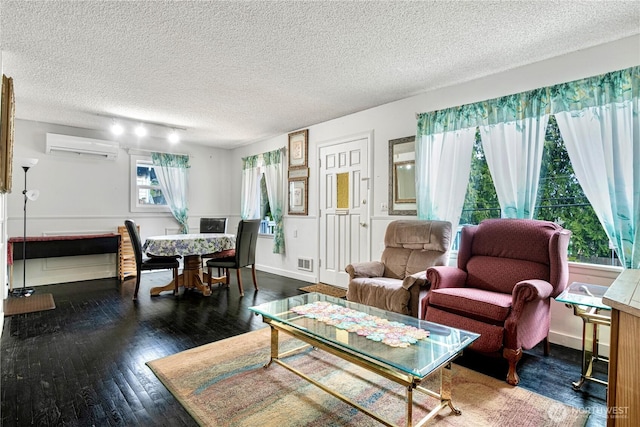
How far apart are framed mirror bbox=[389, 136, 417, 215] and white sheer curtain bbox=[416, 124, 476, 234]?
0.14m

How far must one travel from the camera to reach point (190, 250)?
3969 millimetres

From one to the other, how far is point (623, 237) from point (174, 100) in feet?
14.6

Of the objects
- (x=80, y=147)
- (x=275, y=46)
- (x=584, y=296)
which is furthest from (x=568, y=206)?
(x=80, y=147)

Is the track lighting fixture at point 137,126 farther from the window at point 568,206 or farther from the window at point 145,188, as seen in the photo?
the window at point 568,206

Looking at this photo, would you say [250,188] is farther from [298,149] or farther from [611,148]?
[611,148]

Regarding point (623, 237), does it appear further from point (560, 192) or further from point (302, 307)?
point (302, 307)

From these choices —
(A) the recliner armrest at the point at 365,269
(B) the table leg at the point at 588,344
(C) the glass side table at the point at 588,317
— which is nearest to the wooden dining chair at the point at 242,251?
(A) the recliner armrest at the point at 365,269

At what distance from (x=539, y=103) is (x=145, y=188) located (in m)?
5.84

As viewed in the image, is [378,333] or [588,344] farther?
[588,344]

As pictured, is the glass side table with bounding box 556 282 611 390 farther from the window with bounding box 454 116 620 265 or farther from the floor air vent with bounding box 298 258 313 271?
the floor air vent with bounding box 298 258 313 271

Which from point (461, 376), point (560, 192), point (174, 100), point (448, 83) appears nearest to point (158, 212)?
point (174, 100)

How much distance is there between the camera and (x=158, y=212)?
231 inches

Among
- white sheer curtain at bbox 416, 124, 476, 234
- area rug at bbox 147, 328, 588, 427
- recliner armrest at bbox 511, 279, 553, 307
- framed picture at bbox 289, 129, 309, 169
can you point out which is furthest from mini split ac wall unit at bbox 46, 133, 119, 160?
recliner armrest at bbox 511, 279, 553, 307

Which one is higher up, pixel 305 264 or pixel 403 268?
pixel 403 268
